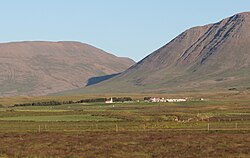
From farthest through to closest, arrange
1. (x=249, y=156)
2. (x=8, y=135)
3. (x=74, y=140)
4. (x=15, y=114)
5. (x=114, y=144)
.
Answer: (x=15, y=114) → (x=8, y=135) → (x=74, y=140) → (x=114, y=144) → (x=249, y=156)

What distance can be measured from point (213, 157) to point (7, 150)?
64.5ft

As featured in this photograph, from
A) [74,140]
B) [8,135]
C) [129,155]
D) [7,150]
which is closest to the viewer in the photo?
[129,155]

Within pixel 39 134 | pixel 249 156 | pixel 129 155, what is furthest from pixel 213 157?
pixel 39 134

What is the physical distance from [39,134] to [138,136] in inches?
547

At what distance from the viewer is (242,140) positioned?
65625 mm

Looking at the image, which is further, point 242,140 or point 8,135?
point 8,135

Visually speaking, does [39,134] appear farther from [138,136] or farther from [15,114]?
[15,114]

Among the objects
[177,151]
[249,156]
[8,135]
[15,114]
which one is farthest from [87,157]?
[15,114]

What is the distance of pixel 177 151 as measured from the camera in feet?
191

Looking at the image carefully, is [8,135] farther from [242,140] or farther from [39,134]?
[242,140]

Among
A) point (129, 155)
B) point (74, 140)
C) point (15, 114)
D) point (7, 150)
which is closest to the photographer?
point (129, 155)

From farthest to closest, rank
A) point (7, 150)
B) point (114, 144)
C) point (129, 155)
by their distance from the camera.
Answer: point (114, 144) < point (7, 150) < point (129, 155)

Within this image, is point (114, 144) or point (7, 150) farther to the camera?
point (114, 144)

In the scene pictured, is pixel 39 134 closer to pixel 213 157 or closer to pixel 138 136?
pixel 138 136
